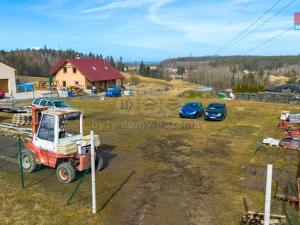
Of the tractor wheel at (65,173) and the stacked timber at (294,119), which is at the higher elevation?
the stacked timber at (294,119)

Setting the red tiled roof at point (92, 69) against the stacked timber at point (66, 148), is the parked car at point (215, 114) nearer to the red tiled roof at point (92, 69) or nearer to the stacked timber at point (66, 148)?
the stacked timber at point (66, 148)

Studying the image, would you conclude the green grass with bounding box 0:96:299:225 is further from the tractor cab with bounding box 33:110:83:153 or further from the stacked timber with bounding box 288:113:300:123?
the stacked timber with bounding box 288:113:300:123

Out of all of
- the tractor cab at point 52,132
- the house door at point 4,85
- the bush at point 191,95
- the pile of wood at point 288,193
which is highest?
the house door at point 4,85

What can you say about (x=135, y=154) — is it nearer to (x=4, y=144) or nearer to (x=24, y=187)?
(x=24, y=187)

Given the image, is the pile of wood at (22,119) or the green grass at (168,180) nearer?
the green grass at (168,180)

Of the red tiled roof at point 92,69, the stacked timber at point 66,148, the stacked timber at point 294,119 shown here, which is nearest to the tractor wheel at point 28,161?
the stacked timber at point 66,148

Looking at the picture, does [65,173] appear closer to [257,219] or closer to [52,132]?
[52,132]

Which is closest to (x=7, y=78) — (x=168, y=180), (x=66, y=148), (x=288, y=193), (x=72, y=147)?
(x=72, y=147)
